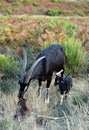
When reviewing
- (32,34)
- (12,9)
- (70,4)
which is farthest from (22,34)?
(70,4)

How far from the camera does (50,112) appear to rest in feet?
30.4

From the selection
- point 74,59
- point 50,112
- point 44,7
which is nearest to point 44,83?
point 74,59

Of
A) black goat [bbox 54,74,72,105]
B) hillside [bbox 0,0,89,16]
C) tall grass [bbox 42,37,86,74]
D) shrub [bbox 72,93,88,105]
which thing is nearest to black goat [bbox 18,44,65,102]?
black goat [bbox 54,74,72,105]

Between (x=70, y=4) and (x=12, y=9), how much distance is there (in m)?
8.12

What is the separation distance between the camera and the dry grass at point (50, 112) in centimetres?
754

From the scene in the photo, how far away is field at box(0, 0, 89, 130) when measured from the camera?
7.98 metres

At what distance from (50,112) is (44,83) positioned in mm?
2763

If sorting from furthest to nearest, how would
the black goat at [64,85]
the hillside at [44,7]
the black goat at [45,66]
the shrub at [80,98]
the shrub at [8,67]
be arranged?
the hillside at [44,7] < the shrub at [8,67] < the black goat at [64,85] < the shrub at [80,98] < the black goat at [45,66]

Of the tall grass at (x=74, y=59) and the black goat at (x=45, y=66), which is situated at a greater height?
the black goat at (x=45, y=66)

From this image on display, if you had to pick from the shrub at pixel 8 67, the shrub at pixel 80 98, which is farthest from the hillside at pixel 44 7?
the shrub at pixel 80 98

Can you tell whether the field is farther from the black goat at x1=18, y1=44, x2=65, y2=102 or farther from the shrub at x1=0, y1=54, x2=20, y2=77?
the black goat at x1=18, y1=44, x2=65, y2=102

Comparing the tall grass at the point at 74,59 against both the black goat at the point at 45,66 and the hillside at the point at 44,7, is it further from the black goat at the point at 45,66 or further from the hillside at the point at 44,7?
the hillside at the point at 44,7

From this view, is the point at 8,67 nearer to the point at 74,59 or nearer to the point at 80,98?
the point at 74,59

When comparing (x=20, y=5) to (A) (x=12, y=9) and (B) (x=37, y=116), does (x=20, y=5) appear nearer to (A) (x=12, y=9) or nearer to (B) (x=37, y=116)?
(A) (x=12, y=9)
